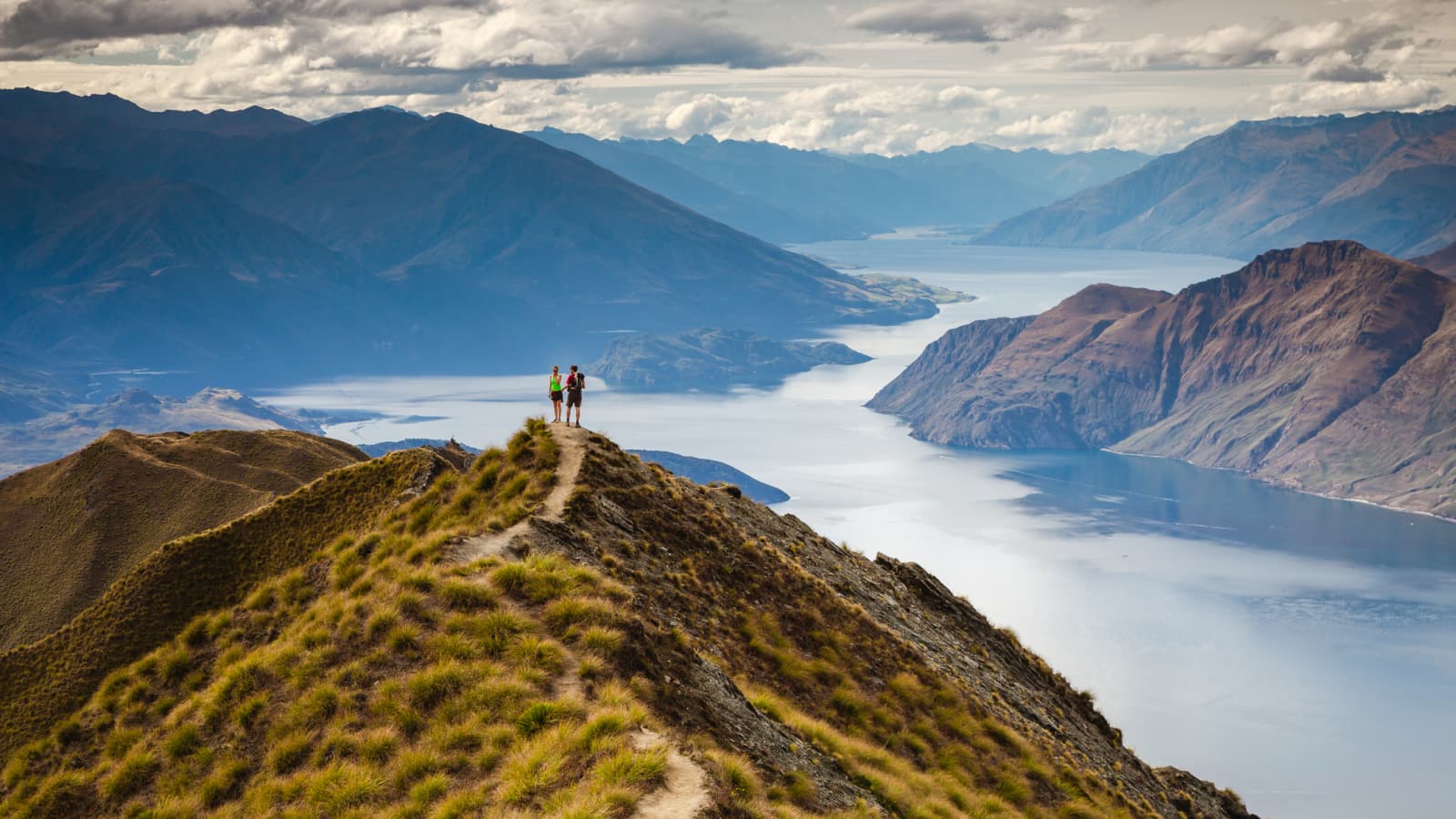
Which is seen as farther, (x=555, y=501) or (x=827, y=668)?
(x=827, y=668)

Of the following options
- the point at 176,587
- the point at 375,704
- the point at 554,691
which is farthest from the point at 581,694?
the point at 176,587

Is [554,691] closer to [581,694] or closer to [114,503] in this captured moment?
[581,694]

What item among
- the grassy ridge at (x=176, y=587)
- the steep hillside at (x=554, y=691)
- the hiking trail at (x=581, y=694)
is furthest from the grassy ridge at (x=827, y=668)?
the grassy ridge at (x=176, y=587)

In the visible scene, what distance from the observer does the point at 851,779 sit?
29203mm

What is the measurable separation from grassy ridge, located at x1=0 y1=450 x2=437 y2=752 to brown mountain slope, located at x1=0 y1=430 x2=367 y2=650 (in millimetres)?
34377

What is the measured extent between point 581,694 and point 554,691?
63 cm

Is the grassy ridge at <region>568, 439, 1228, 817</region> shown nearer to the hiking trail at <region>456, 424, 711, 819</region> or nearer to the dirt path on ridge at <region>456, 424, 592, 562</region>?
the dirt path on ridge at <region>456, 424, 592, 562</region>

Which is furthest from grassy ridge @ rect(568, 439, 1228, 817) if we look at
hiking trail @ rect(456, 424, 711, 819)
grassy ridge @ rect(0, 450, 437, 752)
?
grassy ridge @ rect(0, 450, 437, 752)

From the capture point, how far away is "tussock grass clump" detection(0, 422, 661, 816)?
942 inches

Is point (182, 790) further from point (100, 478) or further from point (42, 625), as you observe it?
→ point (100, 478)

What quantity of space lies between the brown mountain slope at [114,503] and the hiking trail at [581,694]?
41.2 m

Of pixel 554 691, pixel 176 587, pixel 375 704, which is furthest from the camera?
pixel 176 587

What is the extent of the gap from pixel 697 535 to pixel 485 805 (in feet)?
61.1

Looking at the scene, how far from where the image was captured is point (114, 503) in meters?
78.0
